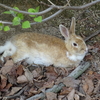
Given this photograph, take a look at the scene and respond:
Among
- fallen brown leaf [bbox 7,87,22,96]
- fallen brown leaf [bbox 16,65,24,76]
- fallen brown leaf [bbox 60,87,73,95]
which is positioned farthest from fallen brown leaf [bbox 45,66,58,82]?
fallen brown leaf [bbox 7,87,22,96]

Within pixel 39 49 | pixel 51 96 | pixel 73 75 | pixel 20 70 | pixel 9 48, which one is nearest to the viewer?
pixel 51 96

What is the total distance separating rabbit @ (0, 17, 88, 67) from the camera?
4512 mm

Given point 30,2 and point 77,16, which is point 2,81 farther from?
point 77,16

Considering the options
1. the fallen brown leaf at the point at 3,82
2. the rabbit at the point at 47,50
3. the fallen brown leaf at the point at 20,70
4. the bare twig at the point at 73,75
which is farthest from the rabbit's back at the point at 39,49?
the fallen brown leaf at the point at 3,82

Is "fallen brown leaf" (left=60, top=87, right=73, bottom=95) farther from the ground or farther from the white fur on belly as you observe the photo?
the white fur on belly

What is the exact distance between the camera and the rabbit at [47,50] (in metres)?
4.51

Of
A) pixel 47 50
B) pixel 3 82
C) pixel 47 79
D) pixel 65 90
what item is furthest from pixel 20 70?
pixel 65 90

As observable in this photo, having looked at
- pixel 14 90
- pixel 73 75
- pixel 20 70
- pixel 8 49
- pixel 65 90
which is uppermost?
pixel 8 49

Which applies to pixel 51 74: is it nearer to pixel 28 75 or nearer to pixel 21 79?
pixel 28 75

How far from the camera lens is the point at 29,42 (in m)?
4.53

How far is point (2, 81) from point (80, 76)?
155 cm

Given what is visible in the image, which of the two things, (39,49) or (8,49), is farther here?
(8,49)

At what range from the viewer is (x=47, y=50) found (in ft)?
14.8

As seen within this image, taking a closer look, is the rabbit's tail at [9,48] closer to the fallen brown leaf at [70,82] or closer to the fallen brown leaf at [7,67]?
the fallen brown leaf at [7,67]
